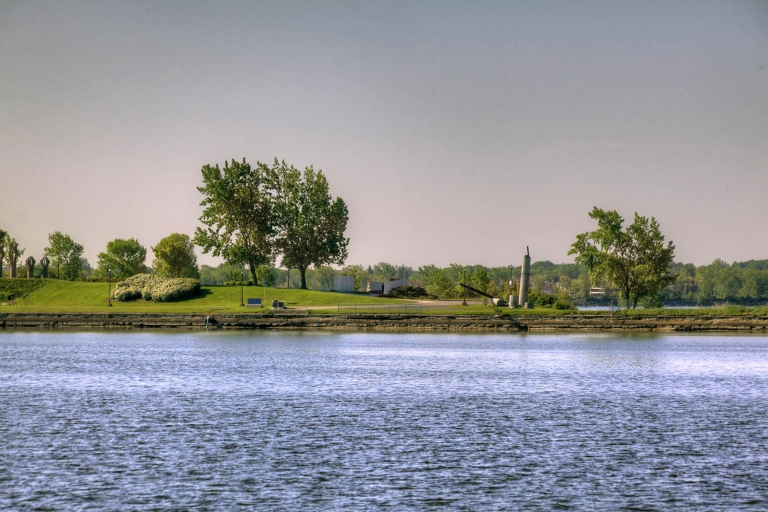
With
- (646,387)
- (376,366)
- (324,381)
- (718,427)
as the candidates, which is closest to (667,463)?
(718,427)

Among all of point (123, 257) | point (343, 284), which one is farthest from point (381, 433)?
point (123, 257)

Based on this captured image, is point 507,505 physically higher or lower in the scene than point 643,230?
lower

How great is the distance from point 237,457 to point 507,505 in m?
8.35

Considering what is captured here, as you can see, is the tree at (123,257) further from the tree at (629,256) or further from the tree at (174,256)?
the tree at (629,256)

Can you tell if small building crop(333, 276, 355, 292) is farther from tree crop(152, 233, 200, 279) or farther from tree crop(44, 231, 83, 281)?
tree crop(44, 231, 83, 281)

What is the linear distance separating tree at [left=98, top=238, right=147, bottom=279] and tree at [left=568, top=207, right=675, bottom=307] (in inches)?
3598

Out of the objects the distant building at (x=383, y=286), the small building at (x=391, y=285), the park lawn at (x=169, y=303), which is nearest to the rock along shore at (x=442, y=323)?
the park lawn at (x=169, y=303)

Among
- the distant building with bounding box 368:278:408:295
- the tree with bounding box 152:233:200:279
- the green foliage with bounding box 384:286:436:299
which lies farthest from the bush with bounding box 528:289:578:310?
the tree with bounding box 152:233:200:279

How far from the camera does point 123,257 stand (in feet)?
511

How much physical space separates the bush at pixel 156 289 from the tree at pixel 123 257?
4528 centimetres

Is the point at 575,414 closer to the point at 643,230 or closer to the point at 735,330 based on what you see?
the point at 735,330

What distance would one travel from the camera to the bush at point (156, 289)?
10194cm

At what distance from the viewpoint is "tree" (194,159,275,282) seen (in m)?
115

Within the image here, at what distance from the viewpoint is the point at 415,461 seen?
21.8 m
